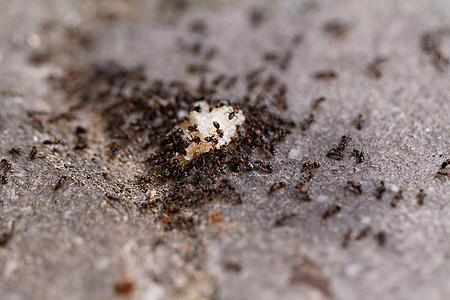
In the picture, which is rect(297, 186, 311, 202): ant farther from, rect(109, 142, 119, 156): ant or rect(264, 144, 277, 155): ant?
rect(109, 142, 119, 156): ant

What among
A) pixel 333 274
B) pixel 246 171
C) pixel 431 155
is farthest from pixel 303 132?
pixel 333 274

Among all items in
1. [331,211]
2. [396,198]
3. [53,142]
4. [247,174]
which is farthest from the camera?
[53,142]

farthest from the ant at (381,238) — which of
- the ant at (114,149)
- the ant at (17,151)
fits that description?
the ant at (17,151)

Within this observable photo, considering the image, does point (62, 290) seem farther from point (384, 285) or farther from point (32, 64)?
point (32, 64)

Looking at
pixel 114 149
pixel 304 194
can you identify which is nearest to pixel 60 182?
pixel 114 149

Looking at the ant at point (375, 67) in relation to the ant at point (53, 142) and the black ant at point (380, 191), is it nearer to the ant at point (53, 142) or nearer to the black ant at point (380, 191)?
the black ant at point (380, 191)

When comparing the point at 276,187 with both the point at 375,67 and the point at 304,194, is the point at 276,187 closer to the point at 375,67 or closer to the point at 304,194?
the point at 304,194

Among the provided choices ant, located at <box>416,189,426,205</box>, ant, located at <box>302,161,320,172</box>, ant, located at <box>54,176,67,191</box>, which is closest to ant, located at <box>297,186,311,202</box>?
ant, located at <box>302,161,320,172</box>
